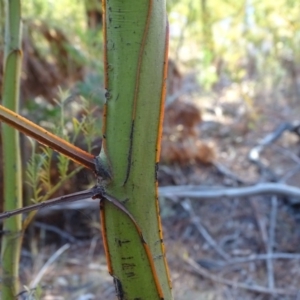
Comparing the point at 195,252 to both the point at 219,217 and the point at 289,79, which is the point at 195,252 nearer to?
the point at 219,217

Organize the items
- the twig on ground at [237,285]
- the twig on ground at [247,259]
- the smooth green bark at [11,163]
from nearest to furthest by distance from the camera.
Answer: the smooth green bark at [11,163], the twig on ground at [237,285], the twig on ground at [247,259]

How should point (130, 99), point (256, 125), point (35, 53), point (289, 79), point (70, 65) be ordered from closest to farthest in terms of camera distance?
point (130, 99) → point (35, 53) → point (70, 65) → point (256, 125) → point (289, 79)

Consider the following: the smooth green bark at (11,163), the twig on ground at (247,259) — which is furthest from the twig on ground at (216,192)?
the smooth green bark at (11,163)

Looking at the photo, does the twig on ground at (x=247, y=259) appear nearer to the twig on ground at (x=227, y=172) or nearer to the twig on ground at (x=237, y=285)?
the twig on ground at (x=237, y=285)

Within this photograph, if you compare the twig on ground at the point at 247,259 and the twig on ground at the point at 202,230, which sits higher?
the twig on ground at the point at 202,230

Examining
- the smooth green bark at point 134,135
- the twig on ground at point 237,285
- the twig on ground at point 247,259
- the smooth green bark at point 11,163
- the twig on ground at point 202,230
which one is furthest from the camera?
the twig on ground at point 202,230

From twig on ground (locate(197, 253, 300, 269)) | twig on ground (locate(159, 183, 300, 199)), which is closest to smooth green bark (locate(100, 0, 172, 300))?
twig on ground (locate(197, 253, 300, 269))

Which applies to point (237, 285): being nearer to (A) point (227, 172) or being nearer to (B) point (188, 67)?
(A) point (227, 172)

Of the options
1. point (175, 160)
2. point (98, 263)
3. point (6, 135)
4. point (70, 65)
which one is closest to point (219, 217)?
point (175, 160)
